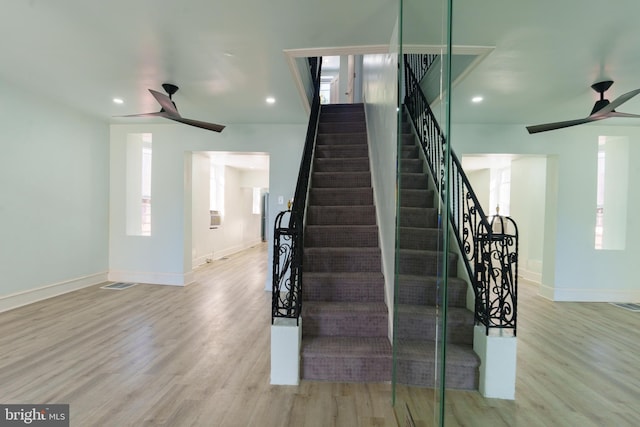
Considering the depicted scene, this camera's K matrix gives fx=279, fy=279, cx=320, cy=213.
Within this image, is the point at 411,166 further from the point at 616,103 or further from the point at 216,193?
the point at 216,193

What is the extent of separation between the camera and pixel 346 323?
2.33 meters

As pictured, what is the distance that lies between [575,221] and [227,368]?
2400 mm

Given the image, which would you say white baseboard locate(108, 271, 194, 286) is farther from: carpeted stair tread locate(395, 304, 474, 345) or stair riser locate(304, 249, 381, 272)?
carpeted stair tread locate(395, 304, 474, 345)

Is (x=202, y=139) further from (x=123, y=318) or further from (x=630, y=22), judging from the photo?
(x=630, y=22)

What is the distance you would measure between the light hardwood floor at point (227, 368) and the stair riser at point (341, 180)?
1810 mm

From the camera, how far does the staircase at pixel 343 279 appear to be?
209cm

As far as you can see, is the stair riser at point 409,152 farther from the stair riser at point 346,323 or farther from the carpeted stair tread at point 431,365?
the stair riser at point 346,323

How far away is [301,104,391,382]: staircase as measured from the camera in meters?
2.09

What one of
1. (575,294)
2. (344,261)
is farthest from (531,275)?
(344,261)

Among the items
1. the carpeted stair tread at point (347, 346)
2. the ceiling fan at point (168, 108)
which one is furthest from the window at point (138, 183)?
the carpeted stair tread at point (347, 346)

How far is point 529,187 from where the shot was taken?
915 mm

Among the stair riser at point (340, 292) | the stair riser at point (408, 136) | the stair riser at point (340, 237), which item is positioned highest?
the stair riser at point (408, 136)

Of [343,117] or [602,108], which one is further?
[343,117]

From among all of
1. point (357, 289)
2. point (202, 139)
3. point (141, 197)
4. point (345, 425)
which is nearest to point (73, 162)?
point (141, 197)
